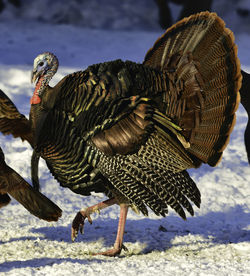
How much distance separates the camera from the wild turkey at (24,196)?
350cm

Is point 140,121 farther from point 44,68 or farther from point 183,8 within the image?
point 183,8

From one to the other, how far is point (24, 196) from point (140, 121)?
2.91 ft

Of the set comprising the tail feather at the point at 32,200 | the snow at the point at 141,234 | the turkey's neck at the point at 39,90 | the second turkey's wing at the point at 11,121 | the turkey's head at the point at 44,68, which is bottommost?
the snow at the point at 141,234

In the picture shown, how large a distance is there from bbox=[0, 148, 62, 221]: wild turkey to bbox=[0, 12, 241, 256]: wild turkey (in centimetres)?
19

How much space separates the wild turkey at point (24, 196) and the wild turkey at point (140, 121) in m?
0.19

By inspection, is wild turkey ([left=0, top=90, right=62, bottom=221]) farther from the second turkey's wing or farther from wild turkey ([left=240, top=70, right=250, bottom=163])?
wild turkey ([left=240, top=70, right=250, bottom=163])

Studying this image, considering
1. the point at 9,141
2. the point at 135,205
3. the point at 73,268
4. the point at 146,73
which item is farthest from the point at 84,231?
the point at 9,141

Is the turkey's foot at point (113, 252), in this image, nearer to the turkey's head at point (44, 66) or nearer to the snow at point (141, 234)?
the snow at point (141, 234)

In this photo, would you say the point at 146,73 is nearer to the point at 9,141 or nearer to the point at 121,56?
the point at 9,141

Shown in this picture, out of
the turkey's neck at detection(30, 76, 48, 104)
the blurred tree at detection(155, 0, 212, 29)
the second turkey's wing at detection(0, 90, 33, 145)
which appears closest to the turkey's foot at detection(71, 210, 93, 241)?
the second turkey's wing at detection(0, 90, 33, 145)

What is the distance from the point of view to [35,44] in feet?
31.2

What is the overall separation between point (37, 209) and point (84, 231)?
73 cm

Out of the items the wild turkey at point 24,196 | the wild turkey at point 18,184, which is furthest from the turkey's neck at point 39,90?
the wild turkey at point 24,196

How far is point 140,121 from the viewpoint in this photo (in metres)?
3.40
